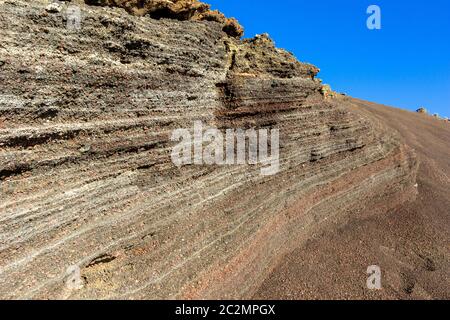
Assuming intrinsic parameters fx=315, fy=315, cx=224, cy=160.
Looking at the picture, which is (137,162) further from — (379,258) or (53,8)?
(379,258)

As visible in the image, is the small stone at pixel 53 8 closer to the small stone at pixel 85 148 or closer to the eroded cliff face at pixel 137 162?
the eroded cliff face at pixel 137 162

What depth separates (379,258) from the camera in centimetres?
1119

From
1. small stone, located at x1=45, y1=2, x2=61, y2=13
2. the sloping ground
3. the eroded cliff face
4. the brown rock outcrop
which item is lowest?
the sloping ground

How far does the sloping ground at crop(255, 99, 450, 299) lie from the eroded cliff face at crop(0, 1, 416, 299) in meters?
0.81

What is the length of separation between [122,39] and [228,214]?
5586mm

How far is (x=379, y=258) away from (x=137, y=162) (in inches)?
355

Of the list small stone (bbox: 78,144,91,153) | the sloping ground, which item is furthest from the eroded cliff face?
the sloping ground

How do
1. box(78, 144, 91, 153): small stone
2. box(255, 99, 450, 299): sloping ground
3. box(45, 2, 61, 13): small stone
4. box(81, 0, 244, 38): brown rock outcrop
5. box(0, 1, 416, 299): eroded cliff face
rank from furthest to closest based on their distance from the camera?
box(255, 99, 450, 299): sloping ground
box(81, 0, 244, 38): brown rock outcrop
box(78, 144, 91, 153): small stone
box(45, 2, 61, 13): small stone
box(0, 1, 416, 299): eroded cliff face

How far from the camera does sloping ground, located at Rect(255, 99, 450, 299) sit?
965cm

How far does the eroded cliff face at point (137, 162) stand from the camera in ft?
21.0

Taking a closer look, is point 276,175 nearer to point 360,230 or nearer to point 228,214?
point 228,214

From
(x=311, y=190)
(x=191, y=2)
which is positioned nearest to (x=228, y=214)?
(x=311, y=190)

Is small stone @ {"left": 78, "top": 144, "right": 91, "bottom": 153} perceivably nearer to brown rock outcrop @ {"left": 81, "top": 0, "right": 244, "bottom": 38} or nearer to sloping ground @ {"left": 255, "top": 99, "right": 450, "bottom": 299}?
brown rock outcrop @ {"left": 81, "top": 0, "right": 244, "bottom": 38}

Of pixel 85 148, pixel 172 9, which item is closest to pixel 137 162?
pixel 85 148
